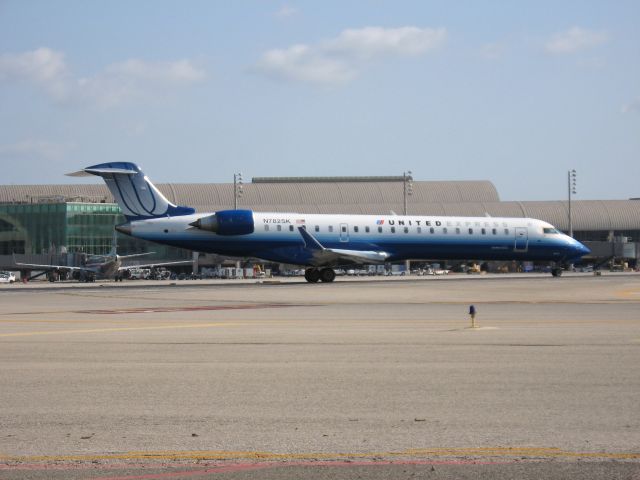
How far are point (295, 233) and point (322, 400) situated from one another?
4487 cm

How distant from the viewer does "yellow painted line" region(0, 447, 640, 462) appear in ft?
29.4

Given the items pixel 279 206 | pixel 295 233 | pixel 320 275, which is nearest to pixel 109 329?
pixel 295 233

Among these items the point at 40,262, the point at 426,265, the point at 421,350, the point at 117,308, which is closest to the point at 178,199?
the point at 40,262

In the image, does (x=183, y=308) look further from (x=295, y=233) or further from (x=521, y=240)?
(x=521, y=240)

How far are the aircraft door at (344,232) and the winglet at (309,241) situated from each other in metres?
1.61

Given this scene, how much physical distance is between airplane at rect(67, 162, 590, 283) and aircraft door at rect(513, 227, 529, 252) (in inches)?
49.9

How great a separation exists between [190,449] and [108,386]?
4.26 metres

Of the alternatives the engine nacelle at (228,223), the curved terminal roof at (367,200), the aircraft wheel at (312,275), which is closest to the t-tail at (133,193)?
the engine nacelle at (228,223)

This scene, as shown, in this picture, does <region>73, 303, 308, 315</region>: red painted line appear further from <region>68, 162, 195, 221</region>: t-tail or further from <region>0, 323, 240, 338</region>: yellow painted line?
<region>68, 162, 195, 221</region>: t-tail

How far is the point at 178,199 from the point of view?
116 meters

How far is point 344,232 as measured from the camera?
57.8 metres

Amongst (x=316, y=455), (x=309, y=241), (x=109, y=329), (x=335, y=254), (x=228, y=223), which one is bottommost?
(x=316, y=455)

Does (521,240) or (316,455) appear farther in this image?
(521,240)

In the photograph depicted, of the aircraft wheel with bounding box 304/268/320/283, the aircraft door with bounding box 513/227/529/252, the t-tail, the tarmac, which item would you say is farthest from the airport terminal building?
the tarmac
